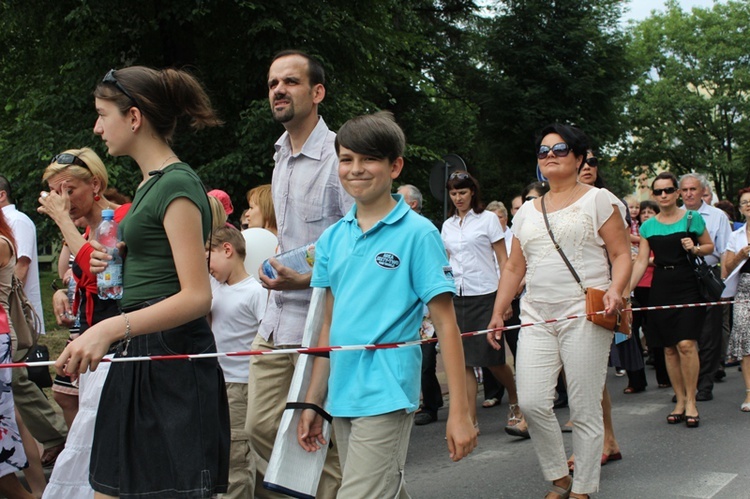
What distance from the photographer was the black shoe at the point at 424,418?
804 centimetres

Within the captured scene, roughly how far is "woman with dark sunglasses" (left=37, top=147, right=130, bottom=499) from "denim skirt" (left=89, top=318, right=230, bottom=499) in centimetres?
67

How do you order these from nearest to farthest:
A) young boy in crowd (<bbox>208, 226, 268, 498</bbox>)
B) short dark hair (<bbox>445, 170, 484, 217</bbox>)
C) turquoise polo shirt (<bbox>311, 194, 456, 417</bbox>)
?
turquoise polo shirt (<bbox>311, 194, 456, 417</bbox>) → young boy in crowd (<bbox>208, 226, 268, 498</bbox>) → short dark hair (<bbox>445, 170, 484, 217</bbox>)

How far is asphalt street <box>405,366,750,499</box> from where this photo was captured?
5.59 m

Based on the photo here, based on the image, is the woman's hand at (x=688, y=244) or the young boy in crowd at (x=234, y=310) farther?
the woman's hand at (x=688, y=244)

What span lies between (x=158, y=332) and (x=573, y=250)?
2.90 m

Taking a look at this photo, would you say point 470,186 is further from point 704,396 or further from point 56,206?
point 56,206

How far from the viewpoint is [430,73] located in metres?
29.3

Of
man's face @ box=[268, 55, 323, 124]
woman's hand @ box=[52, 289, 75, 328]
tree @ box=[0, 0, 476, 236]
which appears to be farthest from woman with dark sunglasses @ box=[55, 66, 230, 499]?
tree @ box=[0, 0, 476, 236]

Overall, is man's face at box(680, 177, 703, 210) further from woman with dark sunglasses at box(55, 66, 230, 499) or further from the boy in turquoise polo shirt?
woman with dark sunglasses at box(55, 66, 230, 499)

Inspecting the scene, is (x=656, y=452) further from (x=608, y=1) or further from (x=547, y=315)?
(x=608, y=1)

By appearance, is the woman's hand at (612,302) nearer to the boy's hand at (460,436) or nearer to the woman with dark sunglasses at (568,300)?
the woman with dark sunglasses at (568,300)

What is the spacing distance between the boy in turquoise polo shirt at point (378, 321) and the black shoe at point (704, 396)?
6.28 meters

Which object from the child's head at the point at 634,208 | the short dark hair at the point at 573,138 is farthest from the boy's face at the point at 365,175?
the child's head at the point at 634,208

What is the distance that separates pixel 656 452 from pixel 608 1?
26436 millimetres
